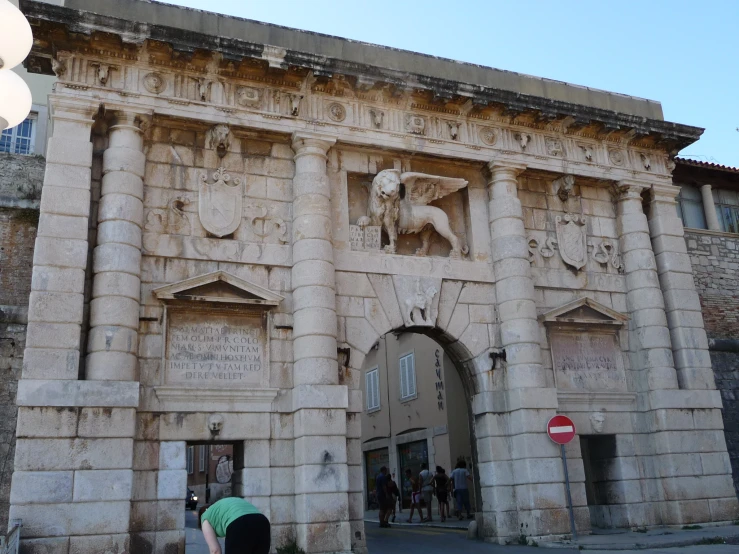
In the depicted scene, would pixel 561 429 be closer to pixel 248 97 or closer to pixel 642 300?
pixel 642 300

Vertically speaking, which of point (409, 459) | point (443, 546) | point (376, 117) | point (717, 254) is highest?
point (376, 117)

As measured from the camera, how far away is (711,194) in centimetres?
2014

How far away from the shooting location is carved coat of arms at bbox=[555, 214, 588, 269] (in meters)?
15.3

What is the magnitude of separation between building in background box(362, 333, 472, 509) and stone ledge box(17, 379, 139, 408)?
11.0 m

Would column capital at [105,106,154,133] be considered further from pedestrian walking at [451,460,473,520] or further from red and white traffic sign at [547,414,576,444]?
pedestrian walking at [451,460,473,520]

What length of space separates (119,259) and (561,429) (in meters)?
7.86

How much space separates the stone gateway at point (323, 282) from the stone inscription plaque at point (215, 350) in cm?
4

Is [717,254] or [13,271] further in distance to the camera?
[717,254]

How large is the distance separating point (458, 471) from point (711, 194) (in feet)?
32.9

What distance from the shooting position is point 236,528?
5.99 metres

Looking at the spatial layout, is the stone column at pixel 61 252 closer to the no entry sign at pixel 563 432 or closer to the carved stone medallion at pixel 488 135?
the carved stone medallion at pixel 488 135

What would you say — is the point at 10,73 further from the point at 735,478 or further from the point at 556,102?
the point at 735,478

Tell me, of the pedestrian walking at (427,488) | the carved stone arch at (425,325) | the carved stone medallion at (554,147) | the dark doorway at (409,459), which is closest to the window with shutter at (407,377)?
the dark doorway at (409,459)

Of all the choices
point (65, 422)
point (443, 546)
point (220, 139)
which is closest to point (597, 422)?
point (443, 546)
